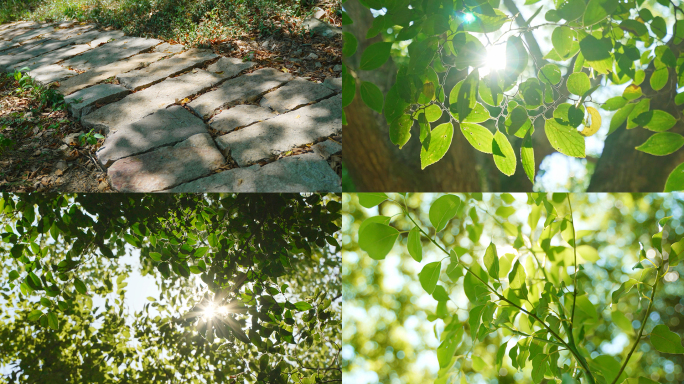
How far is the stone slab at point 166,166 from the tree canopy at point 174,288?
163 millimetres

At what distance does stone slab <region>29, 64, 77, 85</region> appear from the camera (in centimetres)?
196

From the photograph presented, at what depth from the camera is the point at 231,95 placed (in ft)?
5.95

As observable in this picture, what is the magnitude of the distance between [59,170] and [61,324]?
Result: 0.62m

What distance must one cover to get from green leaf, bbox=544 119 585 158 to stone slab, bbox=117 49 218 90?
185 centimetres

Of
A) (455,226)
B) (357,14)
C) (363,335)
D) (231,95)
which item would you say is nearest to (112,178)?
(231,95)

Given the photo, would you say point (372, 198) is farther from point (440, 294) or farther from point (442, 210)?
point (440, 294)

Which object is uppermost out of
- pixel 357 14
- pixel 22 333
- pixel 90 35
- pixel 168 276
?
pixel 357 14

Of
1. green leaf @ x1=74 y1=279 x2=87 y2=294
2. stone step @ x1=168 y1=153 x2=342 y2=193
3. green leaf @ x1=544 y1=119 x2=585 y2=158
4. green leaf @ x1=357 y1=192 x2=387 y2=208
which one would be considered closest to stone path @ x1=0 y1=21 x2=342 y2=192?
stone step @ x1=168 y1=153 x2=342 y2=193

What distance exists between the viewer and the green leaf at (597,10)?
2.12ft

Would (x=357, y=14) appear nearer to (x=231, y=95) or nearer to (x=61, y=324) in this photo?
(x=231, y=95)

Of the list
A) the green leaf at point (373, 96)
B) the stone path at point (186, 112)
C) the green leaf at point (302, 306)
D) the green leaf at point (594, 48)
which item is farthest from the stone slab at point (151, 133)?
the green leaf at point (594, 48)

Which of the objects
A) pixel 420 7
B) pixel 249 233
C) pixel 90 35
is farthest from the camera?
pixel 90 35

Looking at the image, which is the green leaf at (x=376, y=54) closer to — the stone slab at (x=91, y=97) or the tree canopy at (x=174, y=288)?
the tree canopy at (x=174, y=288)

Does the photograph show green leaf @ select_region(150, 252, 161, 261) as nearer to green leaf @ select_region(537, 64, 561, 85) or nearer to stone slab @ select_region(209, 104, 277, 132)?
stone slab @ select_region(209, 104, 277, 132)
